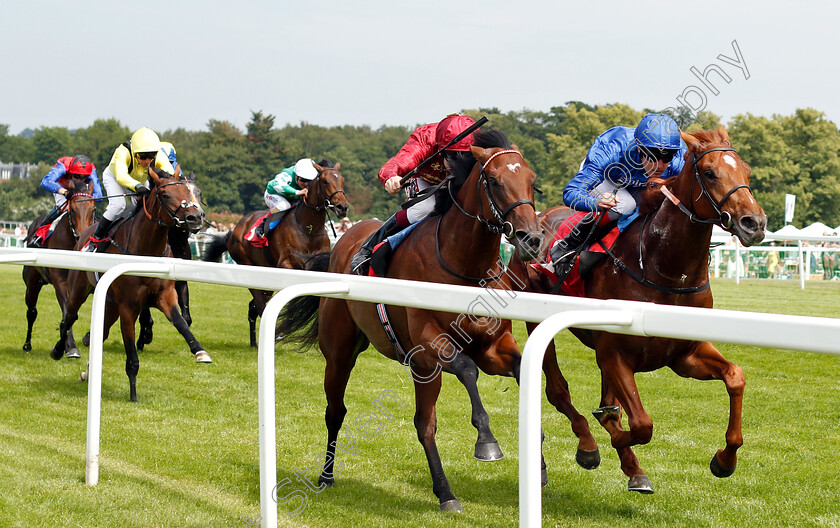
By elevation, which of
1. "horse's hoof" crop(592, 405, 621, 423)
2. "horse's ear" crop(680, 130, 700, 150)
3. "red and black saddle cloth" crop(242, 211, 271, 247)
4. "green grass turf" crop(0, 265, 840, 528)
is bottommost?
"green grass turf" crop(0, 265, 840, 528)

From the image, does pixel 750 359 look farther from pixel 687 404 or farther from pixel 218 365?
pixel 218 365

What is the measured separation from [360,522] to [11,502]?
1.41m

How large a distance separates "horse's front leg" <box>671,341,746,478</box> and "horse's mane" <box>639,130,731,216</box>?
71 centimetres

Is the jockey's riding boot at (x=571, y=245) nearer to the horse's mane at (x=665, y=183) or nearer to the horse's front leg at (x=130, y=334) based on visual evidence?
the horse's mane at (x=665, y=183)

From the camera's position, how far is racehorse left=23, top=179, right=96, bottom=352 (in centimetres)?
896

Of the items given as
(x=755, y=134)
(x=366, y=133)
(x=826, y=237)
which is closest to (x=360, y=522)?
(x=826, y=237)

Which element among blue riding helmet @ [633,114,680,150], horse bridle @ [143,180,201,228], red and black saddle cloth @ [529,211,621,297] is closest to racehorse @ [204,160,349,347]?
horse bridle @ [143,180,201,228]

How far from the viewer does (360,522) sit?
143 inches

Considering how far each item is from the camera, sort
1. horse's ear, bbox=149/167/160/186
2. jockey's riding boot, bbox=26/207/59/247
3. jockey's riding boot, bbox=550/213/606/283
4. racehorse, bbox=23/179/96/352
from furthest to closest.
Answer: jockey's riding boot, bbox=26/207/59/247
racehorse, bbox=23/179/96/352
horse's ear, bbox=149/167/160/186
jockey's riding boot, bbox=550/213/606/283

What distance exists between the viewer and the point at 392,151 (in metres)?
89.6

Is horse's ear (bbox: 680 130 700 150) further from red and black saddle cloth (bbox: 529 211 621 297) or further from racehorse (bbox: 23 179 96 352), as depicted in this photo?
racehorse (bbox: 23 179 96 352)

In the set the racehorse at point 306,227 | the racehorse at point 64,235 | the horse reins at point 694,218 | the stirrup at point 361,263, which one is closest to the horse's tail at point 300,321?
the stirrup at point 361,263

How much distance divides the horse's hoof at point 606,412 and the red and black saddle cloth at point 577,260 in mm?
759

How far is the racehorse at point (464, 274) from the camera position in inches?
137
